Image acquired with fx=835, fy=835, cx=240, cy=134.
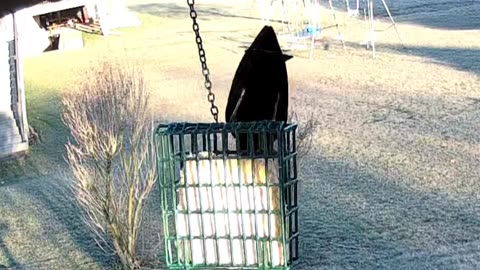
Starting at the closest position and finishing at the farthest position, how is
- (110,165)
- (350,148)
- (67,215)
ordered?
(110,165) → (67,215) → (350,148)

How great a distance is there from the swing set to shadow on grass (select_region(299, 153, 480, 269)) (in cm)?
162

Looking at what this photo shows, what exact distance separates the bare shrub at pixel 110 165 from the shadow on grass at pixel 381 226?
118 cm

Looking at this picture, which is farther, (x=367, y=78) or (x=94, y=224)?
(x=367, y=78)

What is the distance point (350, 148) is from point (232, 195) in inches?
200

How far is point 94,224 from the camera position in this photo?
5.70 meters

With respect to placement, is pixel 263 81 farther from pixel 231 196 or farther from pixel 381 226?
pixel 381 226

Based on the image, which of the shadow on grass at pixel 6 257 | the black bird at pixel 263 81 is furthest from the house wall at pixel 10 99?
the black bird at pixel 263 81

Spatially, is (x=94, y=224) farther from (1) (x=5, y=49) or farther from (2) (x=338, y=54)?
(2) (x=338, y=54)

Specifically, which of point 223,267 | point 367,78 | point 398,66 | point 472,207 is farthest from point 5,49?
point 223,267

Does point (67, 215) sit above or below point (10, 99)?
below

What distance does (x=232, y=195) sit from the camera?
3.65 meters

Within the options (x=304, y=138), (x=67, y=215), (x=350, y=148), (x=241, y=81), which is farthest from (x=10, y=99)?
(x=241, y=81)

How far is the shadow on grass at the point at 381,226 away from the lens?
540 centimetres

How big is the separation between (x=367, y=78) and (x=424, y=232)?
6.78 m
